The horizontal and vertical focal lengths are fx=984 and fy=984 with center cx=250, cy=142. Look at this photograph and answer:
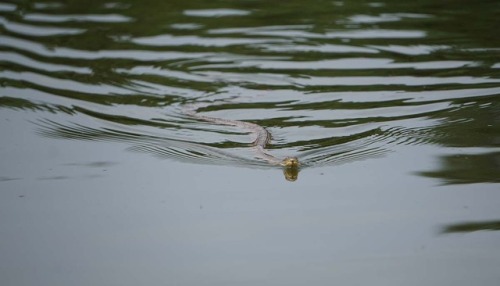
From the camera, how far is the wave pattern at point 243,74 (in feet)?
29.2

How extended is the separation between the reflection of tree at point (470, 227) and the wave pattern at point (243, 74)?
162 centimetres

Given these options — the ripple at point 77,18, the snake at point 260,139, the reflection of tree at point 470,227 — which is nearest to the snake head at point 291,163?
the snake at point 260,139

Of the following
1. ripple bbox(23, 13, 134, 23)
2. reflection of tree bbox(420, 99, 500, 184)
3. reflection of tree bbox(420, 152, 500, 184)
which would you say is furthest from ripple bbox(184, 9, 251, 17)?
reflection of tree bbox(420, 152, 500, 184)

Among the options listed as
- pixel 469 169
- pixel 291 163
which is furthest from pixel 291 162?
pixel 469 169

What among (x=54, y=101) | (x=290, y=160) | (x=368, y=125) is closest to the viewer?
(x=290, y=160)

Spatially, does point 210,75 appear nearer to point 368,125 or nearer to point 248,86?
point 248,86

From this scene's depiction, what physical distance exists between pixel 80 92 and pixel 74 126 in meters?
1.07

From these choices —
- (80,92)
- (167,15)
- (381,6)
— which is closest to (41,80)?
(80,92)

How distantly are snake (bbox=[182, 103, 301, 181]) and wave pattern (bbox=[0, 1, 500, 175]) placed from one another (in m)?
Result: 0.09

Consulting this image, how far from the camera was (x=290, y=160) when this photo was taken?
798 centimetres

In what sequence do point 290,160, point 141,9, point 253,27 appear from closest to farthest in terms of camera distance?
1. point 290,160
2. point 253,27
3. point 141,9

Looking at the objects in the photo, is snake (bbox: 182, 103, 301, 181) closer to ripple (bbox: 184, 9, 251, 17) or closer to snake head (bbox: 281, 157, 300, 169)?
snake head (bbox: 281, 157, 300, 169)

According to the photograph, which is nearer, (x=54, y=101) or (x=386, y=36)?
(x=54, y=101)

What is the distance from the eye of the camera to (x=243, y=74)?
36.0 ft
